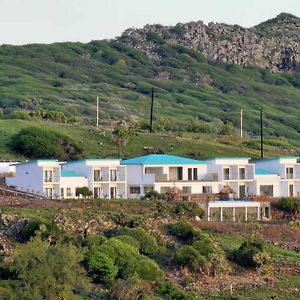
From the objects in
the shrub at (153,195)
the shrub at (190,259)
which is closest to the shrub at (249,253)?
the shrub at (190,259)

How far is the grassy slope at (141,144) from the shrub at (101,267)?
141 ft

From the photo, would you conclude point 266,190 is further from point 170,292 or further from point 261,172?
point 170,292

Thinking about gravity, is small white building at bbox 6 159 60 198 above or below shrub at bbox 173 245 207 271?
above

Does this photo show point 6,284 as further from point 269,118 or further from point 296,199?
point 269,118

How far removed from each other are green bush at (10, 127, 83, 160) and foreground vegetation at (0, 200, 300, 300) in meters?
29.8

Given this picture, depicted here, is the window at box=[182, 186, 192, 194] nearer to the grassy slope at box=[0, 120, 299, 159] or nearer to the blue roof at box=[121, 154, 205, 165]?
the blue roof at box=[121, 154, 205, 165]

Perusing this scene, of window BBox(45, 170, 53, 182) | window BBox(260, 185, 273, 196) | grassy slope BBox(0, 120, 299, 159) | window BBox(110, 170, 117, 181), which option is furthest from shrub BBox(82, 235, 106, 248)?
grassy slope BBox(0, 120, 299, 159)

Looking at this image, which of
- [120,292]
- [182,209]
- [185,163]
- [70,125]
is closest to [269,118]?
[70,125]

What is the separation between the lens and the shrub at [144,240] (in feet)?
213

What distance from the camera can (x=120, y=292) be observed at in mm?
56375

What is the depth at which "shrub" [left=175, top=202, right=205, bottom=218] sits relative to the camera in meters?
76.1

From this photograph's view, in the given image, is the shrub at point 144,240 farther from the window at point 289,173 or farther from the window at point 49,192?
the window at point 289,173

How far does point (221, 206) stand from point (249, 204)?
78.1 inches

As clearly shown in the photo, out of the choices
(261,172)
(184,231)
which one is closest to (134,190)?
(261,172)
